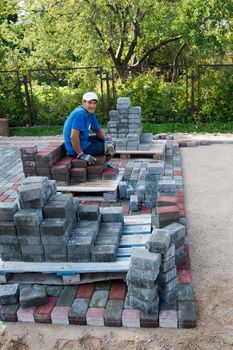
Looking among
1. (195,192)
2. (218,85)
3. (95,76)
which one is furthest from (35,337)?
(95,76)

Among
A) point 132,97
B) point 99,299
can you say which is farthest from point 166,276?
point 132,97

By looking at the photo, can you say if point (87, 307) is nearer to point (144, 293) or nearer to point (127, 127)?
point (144, 293)

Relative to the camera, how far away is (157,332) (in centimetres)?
347

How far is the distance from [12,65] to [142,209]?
1340 cm

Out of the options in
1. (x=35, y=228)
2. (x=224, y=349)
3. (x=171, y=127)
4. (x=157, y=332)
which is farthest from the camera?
(x=171, y=127)

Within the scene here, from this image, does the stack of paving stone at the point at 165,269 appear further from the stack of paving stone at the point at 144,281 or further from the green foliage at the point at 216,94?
the green foliage at the point at 216,94

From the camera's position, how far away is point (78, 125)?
20.8 ft

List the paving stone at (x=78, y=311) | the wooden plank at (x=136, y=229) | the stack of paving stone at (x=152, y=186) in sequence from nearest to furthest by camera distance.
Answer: the paving stone at (x=78, y=311)
the wooden plank at (x=136, y=229)
the stack of paving stone at (x=152, y=186)

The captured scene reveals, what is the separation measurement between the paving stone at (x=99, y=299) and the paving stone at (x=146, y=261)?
0.61 m

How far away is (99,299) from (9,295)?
915 mm

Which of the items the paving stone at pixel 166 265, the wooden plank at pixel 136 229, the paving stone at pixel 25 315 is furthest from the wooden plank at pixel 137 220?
the paving stone at pixel 25 315

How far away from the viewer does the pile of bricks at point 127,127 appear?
852 cm

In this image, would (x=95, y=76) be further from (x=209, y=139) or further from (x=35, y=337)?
(x=35, y=337)

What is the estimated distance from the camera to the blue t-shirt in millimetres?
6328
